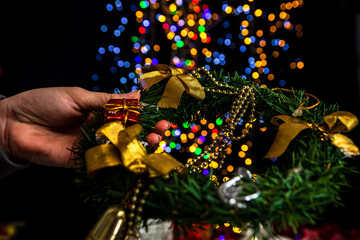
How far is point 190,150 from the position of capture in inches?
54.1

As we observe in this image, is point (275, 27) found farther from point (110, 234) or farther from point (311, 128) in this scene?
point (110, 234)

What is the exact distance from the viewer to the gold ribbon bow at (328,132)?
19.0 inches

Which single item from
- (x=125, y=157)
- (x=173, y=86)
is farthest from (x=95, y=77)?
(x=125, y=157)

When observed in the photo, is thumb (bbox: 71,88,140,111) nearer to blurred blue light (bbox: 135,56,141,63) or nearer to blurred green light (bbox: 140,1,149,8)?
blurred blue light (bbox: 135,56,141,63)

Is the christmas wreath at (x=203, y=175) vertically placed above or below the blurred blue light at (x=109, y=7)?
below

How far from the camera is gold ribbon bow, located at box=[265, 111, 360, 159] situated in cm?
48

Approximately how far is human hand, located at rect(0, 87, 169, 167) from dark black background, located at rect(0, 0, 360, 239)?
45 cm

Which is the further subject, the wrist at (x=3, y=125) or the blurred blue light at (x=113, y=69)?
the blurred blue light at (x=113, y=69)

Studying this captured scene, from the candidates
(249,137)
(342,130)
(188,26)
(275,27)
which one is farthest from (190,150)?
(342,130)

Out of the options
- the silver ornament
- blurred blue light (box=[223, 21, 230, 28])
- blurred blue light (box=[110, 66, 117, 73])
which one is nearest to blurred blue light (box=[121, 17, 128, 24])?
blurred blue light (box=[110, 66, 117, 73])

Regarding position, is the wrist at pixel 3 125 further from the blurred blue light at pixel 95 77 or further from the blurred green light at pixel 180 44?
the blurred green light at pixel 180 44

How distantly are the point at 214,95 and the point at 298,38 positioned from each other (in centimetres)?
95

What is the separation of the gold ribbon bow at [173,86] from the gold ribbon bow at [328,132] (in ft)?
0.64

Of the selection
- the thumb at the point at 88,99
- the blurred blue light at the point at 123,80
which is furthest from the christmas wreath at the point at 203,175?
the blurred blue light at the point at 123,80
